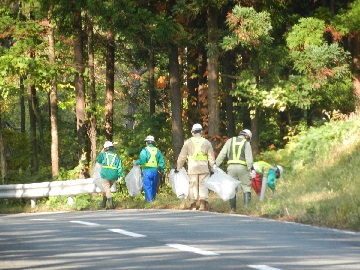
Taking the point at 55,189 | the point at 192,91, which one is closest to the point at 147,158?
the point at 55,189

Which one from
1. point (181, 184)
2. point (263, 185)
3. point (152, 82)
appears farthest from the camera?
point (152, 82)

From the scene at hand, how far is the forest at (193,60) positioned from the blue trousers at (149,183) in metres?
6.36

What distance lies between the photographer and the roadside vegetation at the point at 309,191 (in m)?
18.7

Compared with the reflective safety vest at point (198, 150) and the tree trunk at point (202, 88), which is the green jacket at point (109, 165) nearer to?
the reflective safety vest at point (198, 150)

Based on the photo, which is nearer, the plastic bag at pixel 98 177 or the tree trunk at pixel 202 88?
the plastic bag at pixel 98 177

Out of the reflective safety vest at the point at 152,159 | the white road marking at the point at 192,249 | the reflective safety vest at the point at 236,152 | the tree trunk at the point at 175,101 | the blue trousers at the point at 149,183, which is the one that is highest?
the tree trunk at the point at 175,101

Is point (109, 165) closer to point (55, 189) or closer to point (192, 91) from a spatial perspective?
point (55, 189)

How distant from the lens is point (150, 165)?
1083 inches

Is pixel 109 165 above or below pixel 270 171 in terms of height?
above

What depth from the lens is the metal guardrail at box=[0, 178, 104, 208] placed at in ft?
99.5

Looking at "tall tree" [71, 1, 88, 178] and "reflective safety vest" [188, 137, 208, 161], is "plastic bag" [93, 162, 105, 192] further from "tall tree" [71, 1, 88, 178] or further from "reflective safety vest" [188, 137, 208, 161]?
"tall tree" [71, 1, 88, 178]

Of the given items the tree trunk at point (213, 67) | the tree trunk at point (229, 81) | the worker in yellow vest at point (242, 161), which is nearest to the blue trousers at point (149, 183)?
the worker in yellow vest at point (242, 161)

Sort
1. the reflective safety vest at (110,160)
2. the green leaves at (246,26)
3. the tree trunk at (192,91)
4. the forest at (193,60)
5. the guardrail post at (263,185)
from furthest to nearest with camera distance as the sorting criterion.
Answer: the tree trunk at (192,91), the forest at (193,60), the green leaves at (246,26), the reflective safety vest at (110,160), the guardrail post at (263,185)

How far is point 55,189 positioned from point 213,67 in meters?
6.40
